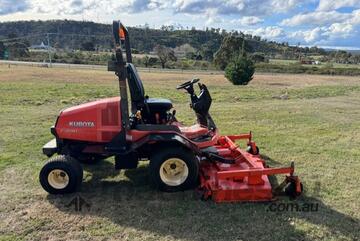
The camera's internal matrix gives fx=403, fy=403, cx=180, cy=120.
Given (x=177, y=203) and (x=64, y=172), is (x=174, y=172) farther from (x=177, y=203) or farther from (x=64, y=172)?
(x=64, y=172)

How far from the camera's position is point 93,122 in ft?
18.6

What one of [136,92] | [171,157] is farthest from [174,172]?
[136,92]

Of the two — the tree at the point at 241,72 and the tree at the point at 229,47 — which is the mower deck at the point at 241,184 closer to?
the tree at the point at 241,72

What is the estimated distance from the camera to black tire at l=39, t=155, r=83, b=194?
5480mm

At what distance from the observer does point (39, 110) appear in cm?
1277

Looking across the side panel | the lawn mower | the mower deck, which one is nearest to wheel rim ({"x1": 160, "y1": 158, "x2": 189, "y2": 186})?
the lawn mower

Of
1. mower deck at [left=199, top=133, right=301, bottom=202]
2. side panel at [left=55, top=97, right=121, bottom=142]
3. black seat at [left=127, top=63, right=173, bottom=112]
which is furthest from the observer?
black seat at [left=127, top=63, right=173, bottom=112]

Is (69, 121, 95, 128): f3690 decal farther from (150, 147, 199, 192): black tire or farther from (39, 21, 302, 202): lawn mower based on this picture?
(150, 147, 199, 192): black tire

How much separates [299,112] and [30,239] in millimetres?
10113

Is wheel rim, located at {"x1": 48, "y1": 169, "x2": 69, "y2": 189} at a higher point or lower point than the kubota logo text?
lower

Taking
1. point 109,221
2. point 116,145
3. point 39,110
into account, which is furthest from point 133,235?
point 39,110

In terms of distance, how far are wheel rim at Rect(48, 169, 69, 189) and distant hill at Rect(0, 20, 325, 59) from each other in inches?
4246

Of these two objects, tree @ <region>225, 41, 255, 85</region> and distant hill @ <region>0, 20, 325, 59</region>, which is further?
distant hill @ <region>0, 20, 325, 59</region>

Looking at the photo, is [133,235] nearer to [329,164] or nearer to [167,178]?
[167,178]
